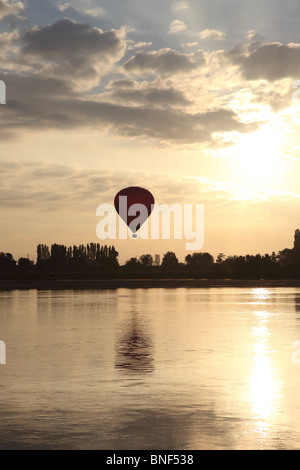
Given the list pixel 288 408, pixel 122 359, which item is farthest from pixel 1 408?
pixel 122 359

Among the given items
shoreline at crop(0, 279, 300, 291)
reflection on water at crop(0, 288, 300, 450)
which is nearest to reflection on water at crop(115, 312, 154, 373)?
reflection on water at crop(0, 288, 300, 450)

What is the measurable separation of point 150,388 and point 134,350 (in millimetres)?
7077

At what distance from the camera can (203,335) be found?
1089 inches

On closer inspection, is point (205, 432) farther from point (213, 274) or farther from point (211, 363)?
point (213, 274)

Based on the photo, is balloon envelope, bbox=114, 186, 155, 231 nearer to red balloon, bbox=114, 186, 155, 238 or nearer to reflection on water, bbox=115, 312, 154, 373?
red balloon, bbox=114, 186, 155, 238

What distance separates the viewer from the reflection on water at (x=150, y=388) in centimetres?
1106

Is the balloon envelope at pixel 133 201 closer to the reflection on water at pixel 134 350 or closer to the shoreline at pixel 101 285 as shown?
the shoreline at pixel 101 285

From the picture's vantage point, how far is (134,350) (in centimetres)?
2256

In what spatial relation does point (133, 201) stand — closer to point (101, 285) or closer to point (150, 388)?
point (101, 285)

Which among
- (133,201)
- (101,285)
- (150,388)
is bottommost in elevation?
(150,388)

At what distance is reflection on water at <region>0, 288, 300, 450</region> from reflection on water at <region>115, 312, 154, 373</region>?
0.04 m

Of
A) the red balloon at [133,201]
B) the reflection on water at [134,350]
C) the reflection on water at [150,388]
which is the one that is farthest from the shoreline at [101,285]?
the reflection on water at [150,388]

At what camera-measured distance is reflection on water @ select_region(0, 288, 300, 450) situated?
1106cm

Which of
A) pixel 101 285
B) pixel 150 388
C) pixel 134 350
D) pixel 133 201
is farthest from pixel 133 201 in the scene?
pixel 150 388
